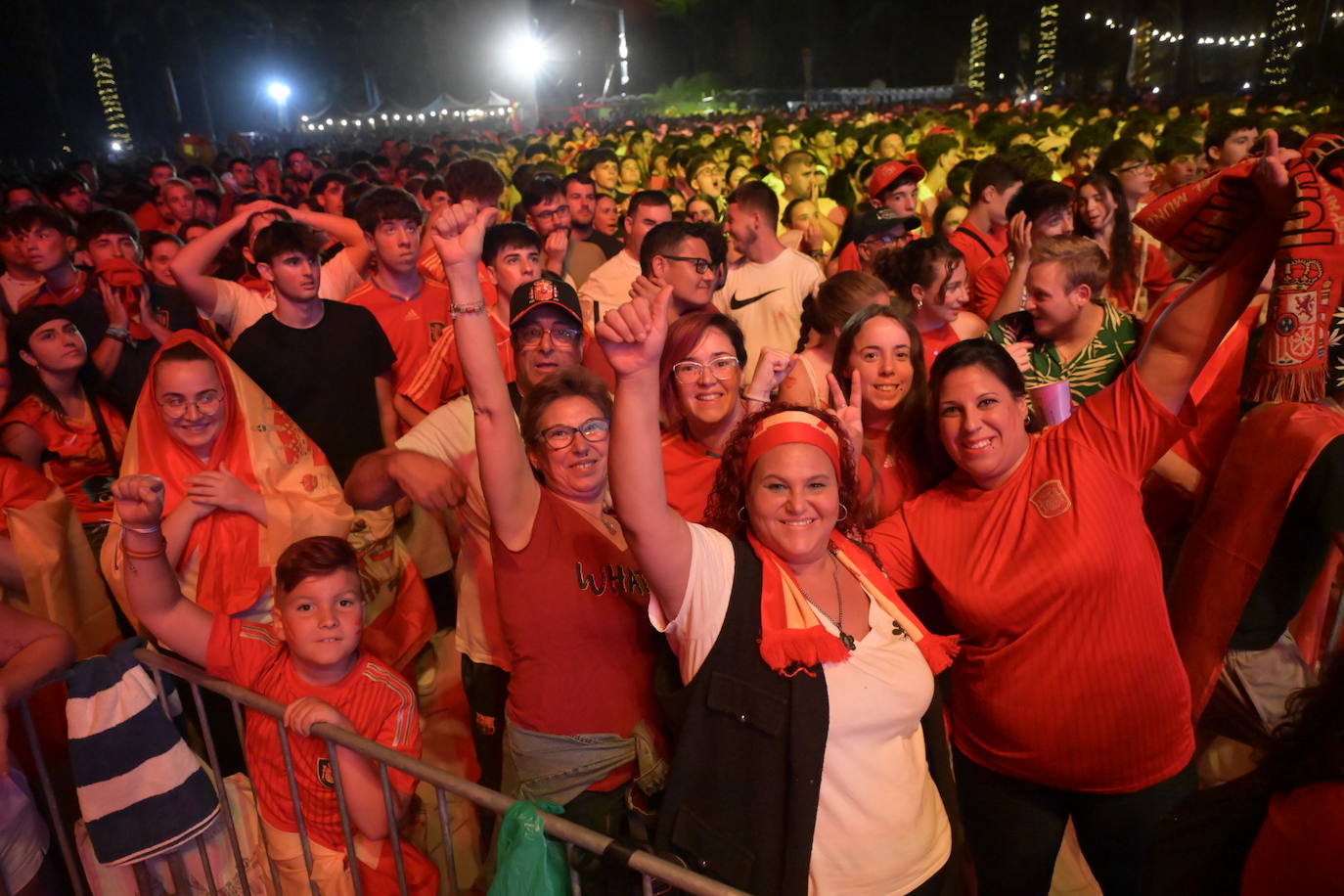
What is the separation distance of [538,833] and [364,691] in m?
0.89

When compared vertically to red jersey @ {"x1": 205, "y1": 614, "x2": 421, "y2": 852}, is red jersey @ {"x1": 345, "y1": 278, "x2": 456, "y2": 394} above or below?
above

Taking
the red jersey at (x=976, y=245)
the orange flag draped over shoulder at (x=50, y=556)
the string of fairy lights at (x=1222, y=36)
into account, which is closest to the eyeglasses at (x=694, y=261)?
the red jersey at (x=976, y=245)

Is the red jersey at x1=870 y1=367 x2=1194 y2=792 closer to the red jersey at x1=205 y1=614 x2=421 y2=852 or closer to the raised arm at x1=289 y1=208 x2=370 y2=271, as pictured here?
the red jersey at x1=205 y1=614 x2=421 y2=852

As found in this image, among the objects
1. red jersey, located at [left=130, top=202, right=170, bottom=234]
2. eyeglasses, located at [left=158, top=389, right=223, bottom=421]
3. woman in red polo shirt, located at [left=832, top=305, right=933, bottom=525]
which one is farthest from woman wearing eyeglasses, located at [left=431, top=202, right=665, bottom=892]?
red jersey, located at [left=130, top=202, right=170, bottom=234]

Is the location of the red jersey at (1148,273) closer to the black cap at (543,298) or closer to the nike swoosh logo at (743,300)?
the nike swoosh logo at (743,300)

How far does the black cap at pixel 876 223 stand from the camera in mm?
5344

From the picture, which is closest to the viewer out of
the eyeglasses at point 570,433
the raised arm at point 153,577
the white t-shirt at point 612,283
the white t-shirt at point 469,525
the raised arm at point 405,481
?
the raised arm at point 153,577

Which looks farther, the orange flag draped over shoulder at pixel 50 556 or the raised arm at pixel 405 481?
the orange flag draped over shoulder at pixel 50 556

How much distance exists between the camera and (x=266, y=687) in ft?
7.73

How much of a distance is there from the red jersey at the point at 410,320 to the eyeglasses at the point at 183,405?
4.58ft

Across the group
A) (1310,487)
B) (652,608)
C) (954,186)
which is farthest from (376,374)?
(954,186)

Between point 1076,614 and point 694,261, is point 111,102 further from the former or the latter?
point 1076,614

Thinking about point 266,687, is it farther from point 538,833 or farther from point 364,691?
point 538,833

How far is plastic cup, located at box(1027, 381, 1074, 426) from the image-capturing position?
3281mm
